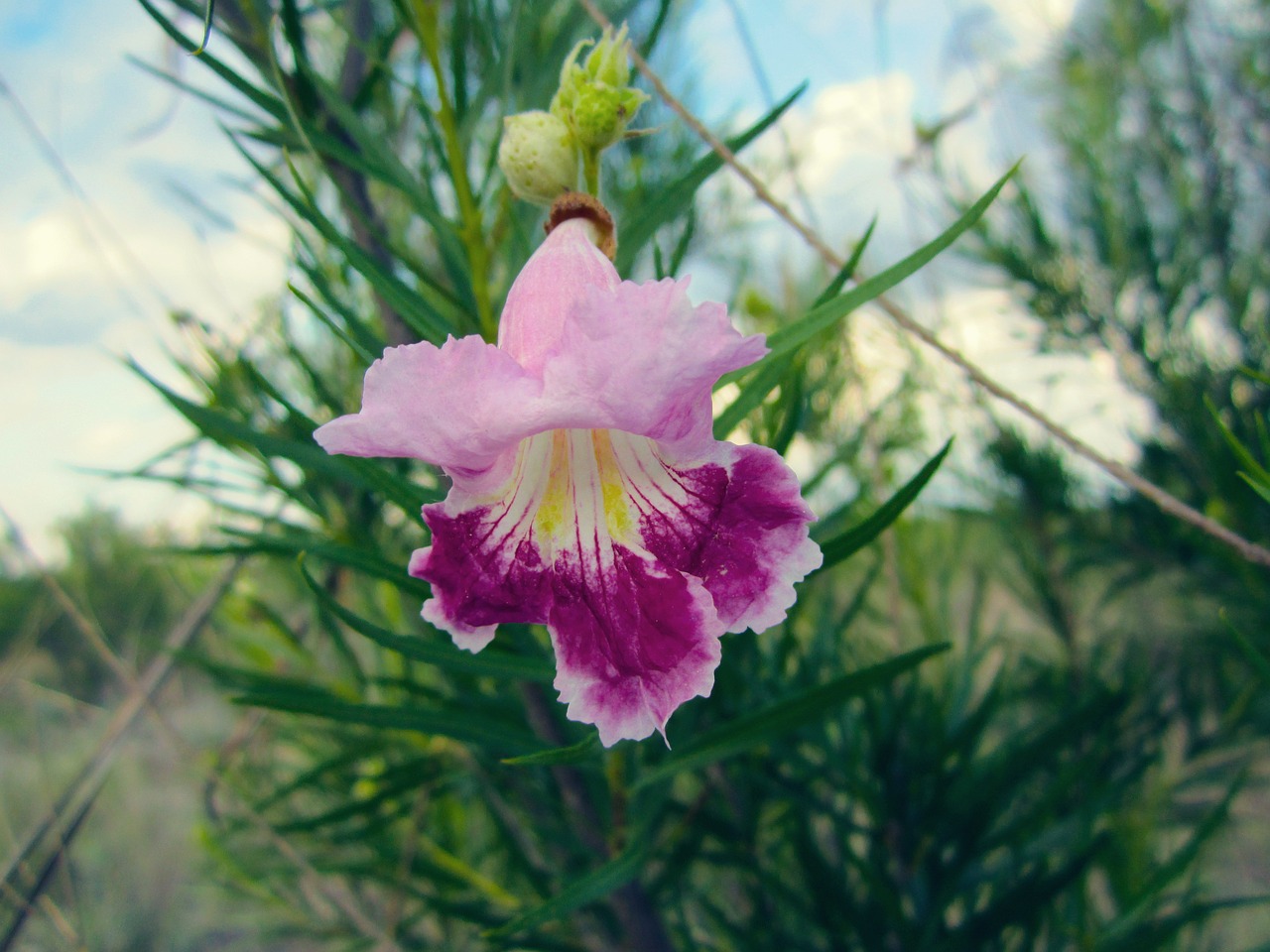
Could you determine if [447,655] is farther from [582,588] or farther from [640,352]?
[640,352]

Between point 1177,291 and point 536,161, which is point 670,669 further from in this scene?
point 1177,291

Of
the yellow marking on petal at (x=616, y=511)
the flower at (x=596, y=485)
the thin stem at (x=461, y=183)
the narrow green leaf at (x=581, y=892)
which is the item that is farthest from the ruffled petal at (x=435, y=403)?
the narrow green leaf at (x=581, y=892)

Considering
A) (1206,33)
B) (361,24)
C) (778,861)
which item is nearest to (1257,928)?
(778,861)

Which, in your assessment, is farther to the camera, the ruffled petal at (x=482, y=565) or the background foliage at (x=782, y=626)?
the background foliage at (x=782, y=626)

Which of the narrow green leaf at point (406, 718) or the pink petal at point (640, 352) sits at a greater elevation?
the pink petal at point (640, 352)

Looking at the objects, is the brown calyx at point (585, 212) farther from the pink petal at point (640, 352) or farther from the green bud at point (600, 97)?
the pink petal at point (640, 352)

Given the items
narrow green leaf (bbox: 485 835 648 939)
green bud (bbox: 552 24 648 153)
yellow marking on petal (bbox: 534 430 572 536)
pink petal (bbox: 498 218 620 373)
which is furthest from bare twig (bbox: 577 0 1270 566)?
narrow green leaf (bbox: 485 835 648 939)

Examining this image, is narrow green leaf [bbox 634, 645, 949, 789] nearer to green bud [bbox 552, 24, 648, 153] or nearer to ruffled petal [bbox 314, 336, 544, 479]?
ruffled petal [bbox 314, 336, 544, 479]

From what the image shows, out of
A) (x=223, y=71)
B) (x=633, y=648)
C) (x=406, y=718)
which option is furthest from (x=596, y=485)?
(x=223, y=71)
